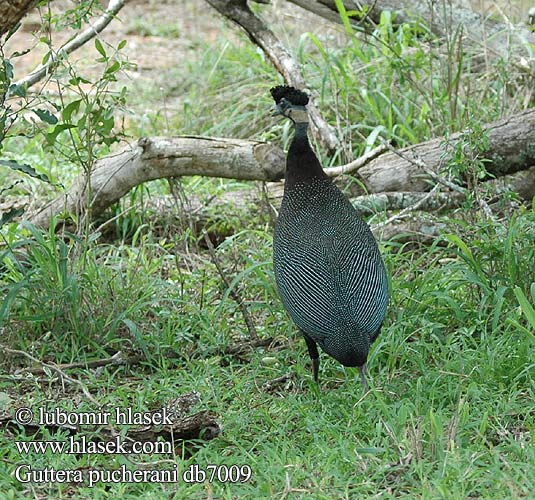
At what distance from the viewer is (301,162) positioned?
4484 mm

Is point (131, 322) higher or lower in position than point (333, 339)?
lower

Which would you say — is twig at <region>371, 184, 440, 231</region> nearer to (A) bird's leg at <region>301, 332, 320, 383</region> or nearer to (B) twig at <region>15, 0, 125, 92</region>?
(A) bird's leg at <region>301, 332, 320, 383</region>

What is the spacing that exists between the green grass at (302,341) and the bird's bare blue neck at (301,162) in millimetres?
731

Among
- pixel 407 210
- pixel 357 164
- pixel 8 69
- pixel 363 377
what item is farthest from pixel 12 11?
pixel 407 210

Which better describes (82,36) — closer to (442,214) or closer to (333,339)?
(442,214)

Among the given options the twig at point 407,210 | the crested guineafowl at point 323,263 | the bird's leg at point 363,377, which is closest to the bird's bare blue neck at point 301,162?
the crested guineafowl at point 323,263

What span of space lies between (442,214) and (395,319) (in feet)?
4.32

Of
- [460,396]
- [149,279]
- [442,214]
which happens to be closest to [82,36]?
[149,279]

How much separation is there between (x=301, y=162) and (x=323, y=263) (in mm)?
619

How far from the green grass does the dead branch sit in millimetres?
182

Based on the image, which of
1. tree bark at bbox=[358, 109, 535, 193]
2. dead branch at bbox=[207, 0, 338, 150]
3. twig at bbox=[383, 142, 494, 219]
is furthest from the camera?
dead branch at bbox=[207, 0, 338, 150]

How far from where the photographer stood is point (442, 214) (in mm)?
5852

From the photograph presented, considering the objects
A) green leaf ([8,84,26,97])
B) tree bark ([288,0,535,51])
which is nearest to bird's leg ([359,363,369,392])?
green leaf ([8,84,26,97])

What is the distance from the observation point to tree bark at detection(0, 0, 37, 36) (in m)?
3.81
